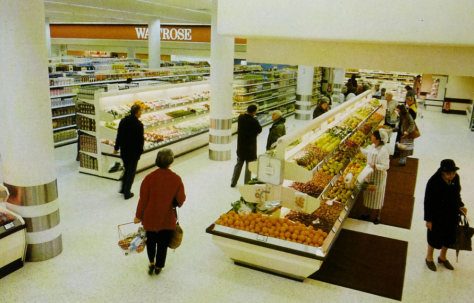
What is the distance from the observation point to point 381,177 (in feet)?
20.1

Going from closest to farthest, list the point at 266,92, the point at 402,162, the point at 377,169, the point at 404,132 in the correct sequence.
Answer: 1. the point at 377,169
2. the point at 404,132
3. the point at 402,162
4. the point at 266,92

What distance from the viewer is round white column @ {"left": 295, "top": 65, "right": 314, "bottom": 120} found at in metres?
15.5

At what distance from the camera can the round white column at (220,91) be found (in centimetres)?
880

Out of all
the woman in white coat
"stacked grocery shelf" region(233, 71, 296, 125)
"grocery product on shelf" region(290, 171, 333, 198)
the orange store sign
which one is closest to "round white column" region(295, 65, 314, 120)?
"stacked grocery shelf" region(233, 71, 296, 125)

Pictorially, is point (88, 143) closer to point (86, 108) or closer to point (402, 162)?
point (86, 108)

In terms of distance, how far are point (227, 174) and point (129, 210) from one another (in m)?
2.68

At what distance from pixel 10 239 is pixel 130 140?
106 inches

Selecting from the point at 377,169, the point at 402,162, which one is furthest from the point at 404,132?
the point at 377,169

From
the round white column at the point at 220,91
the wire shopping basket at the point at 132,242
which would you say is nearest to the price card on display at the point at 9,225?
the wire shopping basket at the point at 132,242

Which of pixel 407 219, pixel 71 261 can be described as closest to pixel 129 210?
pixel 71 261

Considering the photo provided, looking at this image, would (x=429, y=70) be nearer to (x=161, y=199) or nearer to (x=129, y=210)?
(x=161, y=199)

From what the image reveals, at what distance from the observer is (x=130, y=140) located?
6.75 meters

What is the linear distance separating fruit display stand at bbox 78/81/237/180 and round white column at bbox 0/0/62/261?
10.5 feet

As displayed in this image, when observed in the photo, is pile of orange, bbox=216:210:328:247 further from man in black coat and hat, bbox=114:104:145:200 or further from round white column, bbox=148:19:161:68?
round white column, bbox=148:19:161:68
